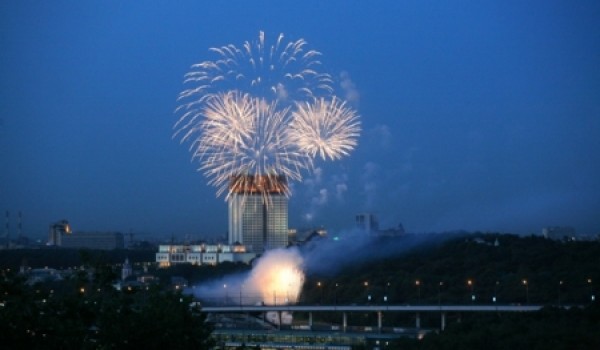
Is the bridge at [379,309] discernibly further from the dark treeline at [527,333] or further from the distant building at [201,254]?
the distant building at [201,254]

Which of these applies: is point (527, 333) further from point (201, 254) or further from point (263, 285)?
point (201, 254)

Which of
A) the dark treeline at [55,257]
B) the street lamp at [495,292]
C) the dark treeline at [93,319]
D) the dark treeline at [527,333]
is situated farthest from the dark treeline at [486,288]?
the dark treeline at [55,257]

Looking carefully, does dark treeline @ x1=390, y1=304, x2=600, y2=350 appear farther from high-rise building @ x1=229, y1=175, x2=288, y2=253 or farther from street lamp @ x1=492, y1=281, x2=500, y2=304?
high-rise building @ x1=229, y1=175, x2=288, y2=253

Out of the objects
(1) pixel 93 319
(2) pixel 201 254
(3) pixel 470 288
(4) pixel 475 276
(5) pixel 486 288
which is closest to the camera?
(1) pixel 93 319

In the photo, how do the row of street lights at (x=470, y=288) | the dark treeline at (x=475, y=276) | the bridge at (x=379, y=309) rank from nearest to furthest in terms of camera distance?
the bridge at (x=379, y=309) → the row of street lights at (x=470, y=288) → the dark treeline at (x=475, y=276)

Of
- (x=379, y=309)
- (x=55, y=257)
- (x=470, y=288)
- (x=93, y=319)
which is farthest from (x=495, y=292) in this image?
(x=55, y=257)

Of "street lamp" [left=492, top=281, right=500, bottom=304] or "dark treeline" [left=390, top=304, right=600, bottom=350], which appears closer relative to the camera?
"dark treeline" [left=390, top=304, right=600, bottom=350]

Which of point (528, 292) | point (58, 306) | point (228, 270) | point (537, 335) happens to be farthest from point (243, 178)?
point (58, 306)

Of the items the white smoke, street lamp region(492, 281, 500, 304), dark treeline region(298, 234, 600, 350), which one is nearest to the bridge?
dark treeline region(298, 234, 600, 350)

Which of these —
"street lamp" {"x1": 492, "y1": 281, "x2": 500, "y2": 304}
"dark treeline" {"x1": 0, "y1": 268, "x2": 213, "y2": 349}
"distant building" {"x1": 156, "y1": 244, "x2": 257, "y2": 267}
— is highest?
"distant building" {"x1": 156, "y1": 244, "x2": 257, "y2": 267}

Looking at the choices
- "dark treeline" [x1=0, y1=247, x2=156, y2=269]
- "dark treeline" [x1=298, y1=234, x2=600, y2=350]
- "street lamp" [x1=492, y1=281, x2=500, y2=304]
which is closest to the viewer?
"dark treeline" [x1=298, y1=234, x2=600, y2=350]
